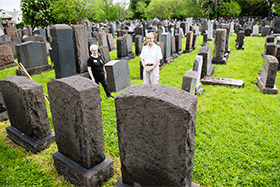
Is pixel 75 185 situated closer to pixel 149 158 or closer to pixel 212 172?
pixel 149 158

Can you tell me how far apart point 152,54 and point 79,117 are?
11.1 feet

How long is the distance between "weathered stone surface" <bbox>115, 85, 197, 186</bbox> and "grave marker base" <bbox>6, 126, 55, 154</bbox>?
7.87 feet

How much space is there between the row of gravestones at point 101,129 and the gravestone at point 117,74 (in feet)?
10.6

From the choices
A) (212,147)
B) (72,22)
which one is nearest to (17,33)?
(72,22)

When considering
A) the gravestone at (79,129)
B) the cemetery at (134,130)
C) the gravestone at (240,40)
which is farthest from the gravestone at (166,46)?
the gravestone at (79,129)

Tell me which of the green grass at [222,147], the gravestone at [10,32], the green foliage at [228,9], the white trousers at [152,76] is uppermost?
the green foliage at [228,9]

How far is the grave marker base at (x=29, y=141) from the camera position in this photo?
4.08 m

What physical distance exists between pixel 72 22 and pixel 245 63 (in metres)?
26.6

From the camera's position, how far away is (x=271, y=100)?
614 cm

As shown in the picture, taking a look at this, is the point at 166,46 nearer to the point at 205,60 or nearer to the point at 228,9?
the point at 205,60

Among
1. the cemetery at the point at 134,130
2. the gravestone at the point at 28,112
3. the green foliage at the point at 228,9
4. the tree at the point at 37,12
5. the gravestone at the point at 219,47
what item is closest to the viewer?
the cemetery at the point at 134,130

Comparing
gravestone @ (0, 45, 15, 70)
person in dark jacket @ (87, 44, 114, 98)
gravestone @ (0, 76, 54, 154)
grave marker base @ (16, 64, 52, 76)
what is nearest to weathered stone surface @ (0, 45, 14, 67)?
gravestone @ (0, 45, 15, 70)

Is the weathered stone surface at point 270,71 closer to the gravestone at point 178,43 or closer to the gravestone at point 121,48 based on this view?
the gravestone at point 178,43

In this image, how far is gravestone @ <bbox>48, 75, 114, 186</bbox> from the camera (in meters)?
2.91
